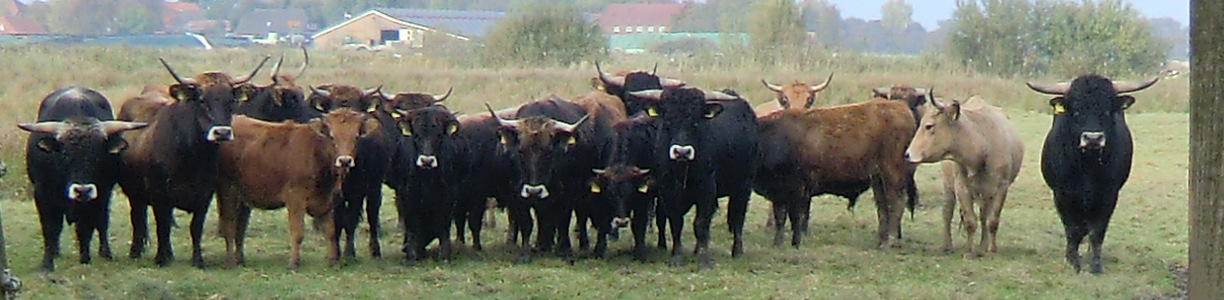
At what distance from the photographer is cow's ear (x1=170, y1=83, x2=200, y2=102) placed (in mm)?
10383

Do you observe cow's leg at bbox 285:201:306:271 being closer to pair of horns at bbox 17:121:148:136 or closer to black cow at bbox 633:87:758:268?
pair of horns at bbox 17:121:148:136

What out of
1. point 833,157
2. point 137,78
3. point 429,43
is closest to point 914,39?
point 429,43

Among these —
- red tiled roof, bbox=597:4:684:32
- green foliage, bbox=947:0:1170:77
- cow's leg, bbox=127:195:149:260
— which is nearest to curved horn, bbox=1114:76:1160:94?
cow's leg, bbox=127:195:149:260

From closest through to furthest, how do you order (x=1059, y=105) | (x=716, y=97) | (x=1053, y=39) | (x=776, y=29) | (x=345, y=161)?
1. (x=345, y=161)
2. (x=1059, y=105)
3. (x=716, y=97)
4. (x=776, y=29)
5. (x=1053, y=39)

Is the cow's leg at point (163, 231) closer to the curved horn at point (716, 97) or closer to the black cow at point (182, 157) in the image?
the black cow at point (182, 157)

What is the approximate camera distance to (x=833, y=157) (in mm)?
12680

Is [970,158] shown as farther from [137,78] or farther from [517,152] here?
[137,78]

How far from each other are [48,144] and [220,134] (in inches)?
41.8

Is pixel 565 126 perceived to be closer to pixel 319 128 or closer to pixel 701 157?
pixel 701 157

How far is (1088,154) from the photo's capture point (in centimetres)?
1094

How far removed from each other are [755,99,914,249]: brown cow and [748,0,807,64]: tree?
2504 centimetres

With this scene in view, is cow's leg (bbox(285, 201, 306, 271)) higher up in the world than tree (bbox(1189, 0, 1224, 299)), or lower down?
lower down

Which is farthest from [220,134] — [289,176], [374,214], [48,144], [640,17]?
[640,17]

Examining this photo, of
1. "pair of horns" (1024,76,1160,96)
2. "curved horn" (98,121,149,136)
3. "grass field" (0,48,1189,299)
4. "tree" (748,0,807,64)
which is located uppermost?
"tree" (748,0,807,64)
